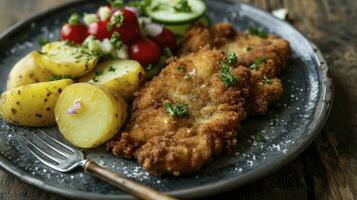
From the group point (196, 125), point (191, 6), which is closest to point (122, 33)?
point (191, 6)

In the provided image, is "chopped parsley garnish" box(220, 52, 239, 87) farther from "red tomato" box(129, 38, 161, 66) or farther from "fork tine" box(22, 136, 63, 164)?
"fork tine" box(22, 136, 63, 164)

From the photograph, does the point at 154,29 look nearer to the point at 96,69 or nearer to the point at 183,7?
the point at 183,7

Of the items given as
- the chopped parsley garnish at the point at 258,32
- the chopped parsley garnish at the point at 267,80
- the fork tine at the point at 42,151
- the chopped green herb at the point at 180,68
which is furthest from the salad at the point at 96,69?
the chopped parsley garnish at the point at 267,80

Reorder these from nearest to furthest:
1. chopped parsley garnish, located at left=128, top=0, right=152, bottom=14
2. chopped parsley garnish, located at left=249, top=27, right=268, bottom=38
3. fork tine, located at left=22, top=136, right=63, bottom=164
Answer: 1. fork tine, located at left=22, top=136, right=63, bottom=164
2. chopped parsley garnish, located at left=249, top=27, right=268, bottom=38
3. chopped parsley garnish, located at left=128, top=0, right=152, bottom=14

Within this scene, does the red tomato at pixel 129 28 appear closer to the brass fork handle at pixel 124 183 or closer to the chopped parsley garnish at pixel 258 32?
the chopped parsley garnish at pixel 258 32

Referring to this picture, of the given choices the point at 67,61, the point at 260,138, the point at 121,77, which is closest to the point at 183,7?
the point at 121,77

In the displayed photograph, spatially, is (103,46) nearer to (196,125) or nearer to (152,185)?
(196,125)

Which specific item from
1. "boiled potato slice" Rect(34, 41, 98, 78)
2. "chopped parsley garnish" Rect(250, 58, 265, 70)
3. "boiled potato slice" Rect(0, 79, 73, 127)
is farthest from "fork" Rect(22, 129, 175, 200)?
"chopped parsley garnish" Rect(250, 58, 265, 70)
